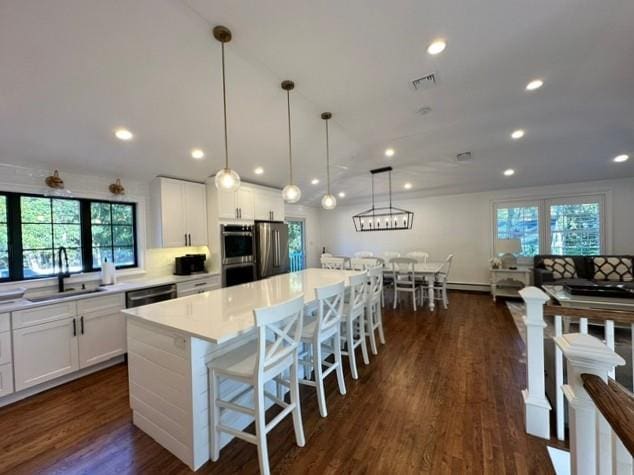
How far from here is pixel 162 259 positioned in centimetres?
408

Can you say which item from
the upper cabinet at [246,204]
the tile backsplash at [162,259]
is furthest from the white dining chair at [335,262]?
the tile backsplash at [162,259]

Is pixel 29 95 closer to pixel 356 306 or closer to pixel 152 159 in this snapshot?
pixel 152 159

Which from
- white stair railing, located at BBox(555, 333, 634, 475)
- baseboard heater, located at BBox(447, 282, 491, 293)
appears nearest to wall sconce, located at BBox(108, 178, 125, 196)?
white stair railing, located at BBox(555, 333, 634, 475)

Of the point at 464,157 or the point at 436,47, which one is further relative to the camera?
the point at 464,157

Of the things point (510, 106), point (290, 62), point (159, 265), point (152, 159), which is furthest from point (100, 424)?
point (510, 106)

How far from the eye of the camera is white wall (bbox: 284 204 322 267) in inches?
292

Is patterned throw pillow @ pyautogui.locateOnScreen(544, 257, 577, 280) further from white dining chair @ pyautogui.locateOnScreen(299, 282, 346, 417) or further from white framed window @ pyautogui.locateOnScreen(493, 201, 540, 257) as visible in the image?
white dining chair @ pyautogui.locateOnScreen(299, 282, 346, 417)

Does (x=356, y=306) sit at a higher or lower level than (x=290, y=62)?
lower

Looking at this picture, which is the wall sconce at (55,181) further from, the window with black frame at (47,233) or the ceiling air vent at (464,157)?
the ceiling air vent at (464,157)

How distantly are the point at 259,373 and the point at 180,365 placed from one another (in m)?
0.54

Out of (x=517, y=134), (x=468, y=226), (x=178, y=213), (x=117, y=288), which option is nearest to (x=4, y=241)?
(x=117, y=288)

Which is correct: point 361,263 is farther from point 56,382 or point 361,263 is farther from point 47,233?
point 47,233

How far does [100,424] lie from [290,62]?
132 inches

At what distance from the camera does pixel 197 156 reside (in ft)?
12.0
